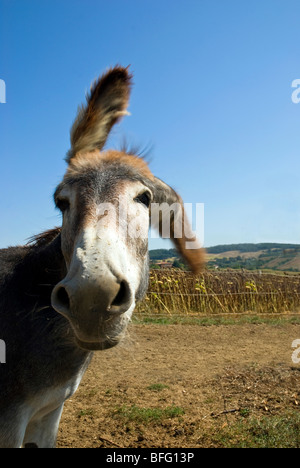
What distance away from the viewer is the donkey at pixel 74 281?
1786mm

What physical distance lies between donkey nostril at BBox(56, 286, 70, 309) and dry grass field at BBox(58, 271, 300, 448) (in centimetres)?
77

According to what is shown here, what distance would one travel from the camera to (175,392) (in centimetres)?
561

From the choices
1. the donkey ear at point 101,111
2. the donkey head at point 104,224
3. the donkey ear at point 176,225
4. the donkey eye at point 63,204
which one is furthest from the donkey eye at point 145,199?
the donkey ear at point 101,111

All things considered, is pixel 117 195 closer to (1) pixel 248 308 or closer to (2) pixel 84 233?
(2) pixel 84 233

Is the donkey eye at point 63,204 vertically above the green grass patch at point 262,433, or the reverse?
the donkey eye at point 63,204

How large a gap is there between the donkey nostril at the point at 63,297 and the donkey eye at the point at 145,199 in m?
0.90

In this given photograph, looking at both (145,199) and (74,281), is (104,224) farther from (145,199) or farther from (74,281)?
(145,199)

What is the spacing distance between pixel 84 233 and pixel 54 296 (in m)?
0.37

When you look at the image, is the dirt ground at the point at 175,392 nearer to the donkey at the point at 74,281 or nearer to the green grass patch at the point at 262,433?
the green grass patch at the point at 262,433

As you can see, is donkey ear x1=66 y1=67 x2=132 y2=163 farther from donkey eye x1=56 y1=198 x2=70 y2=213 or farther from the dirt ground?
the dirt ground

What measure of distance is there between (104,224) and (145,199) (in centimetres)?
64

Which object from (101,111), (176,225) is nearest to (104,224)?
(176,225)

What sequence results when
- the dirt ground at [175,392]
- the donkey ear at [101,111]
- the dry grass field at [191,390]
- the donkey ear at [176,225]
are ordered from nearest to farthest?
the donkey ear at [176,225] < the donkey ear at [101,111] < the dry grass field at [191,390] < the dirt ground at [175,392]
